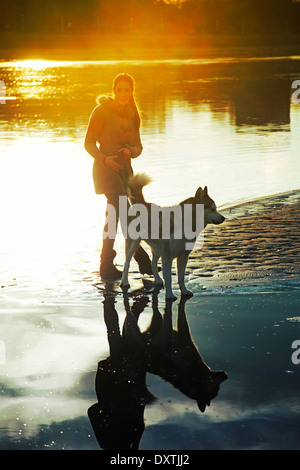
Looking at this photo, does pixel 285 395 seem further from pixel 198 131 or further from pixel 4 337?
pixel 198 131

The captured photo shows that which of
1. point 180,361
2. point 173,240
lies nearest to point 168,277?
point 173,240

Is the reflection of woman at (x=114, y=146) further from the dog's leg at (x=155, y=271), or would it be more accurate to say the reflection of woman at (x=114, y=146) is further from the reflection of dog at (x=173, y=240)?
the reflection of dog at (x=173, y=240)

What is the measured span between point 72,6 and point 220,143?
124470 millimetres

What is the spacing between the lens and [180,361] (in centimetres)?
620

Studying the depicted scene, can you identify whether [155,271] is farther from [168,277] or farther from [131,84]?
[131,84]

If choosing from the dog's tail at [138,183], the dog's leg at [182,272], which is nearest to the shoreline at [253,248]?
the dog's leg at [182,272]

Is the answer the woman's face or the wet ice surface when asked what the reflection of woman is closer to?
the woman's face

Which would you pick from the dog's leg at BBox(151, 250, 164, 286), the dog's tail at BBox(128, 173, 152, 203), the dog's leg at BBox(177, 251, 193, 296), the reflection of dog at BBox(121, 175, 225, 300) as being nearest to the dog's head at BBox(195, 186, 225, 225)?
the reflection of dog at BBox(121, 175, 225, 300)

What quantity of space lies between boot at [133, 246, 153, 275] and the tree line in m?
123

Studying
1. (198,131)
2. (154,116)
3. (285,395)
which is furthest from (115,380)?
(154,116)

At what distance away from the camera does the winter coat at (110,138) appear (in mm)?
8898

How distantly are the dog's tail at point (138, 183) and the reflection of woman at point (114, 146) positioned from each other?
0.68m

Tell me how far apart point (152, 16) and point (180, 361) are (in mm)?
Result: 152301

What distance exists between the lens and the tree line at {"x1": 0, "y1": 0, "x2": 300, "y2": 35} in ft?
435
